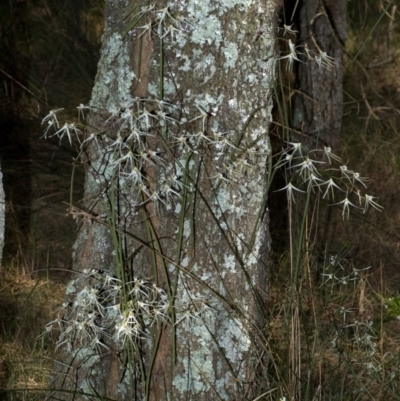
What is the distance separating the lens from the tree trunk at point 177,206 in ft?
6.40

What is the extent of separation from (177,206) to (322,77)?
2.63 metres

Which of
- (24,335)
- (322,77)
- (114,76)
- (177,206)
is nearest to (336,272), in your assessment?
(177,206)

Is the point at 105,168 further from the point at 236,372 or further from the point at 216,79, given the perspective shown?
the point at 236,372

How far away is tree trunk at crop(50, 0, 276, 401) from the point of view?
1951mm

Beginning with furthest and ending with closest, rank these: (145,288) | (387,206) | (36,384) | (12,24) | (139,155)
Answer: (12,24) → (387,206) → (36,384) → (145,288) → (139,155)

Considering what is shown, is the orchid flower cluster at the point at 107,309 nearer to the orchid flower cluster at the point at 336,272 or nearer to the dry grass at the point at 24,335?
the dry grass at the point at 24,335

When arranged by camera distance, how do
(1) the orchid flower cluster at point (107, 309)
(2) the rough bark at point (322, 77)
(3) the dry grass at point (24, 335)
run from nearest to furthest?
(1) the orchid flower cluster at point (107, 309), (3) the dry grass at point (24, 335), (2) the rough bark at point (322, 77)

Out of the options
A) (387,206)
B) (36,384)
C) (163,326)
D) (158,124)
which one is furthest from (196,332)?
(387,206)

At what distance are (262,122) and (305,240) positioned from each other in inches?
12.4

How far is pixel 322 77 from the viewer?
14.6 feet

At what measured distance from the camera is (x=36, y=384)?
8.46 ft

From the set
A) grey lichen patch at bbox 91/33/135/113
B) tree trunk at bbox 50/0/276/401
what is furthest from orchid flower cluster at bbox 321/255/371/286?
grey lichen patch at bbox 91/33/135/113

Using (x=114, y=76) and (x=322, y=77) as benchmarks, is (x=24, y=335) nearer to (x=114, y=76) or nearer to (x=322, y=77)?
(x=114, y=76)

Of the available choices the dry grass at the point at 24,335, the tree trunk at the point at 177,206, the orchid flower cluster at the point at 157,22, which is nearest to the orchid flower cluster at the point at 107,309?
the tree trunk at the point at 177,206
